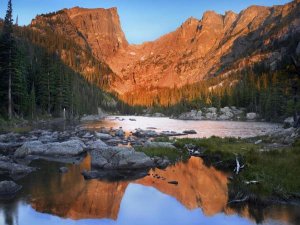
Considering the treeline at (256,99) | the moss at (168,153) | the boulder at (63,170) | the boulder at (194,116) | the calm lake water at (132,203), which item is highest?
the treeline at (256,99)

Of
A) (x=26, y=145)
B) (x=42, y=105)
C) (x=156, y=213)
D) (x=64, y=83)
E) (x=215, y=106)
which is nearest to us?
(x=156, y=213)

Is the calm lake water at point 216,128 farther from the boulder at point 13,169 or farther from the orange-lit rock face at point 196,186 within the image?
the boulder at point 13,169

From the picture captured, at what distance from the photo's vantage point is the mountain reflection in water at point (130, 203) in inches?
558

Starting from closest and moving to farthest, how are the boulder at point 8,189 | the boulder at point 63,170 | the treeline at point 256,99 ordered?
1. the boulder at point 8,189
2. the boulder at point 63,170
3. the treeline at point 256,99

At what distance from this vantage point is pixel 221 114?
404ft

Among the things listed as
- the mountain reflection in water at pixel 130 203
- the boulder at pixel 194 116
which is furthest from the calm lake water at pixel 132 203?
the boulder at pixel 194 116

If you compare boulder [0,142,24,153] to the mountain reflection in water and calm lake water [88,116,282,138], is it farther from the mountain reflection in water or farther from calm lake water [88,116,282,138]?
calm lake water [88,116,282,138]

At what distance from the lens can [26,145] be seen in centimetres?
2812

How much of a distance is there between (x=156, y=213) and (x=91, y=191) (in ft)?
15.4

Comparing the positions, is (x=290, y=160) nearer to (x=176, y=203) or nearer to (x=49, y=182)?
(x=176, y=203)

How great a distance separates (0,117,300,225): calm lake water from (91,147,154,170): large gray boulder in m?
2.42

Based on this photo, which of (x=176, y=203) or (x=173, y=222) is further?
(x=176, y=203)

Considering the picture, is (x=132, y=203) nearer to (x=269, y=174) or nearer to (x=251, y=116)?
(x=269, y=174)

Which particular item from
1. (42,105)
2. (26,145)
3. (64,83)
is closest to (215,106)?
(64,83)
